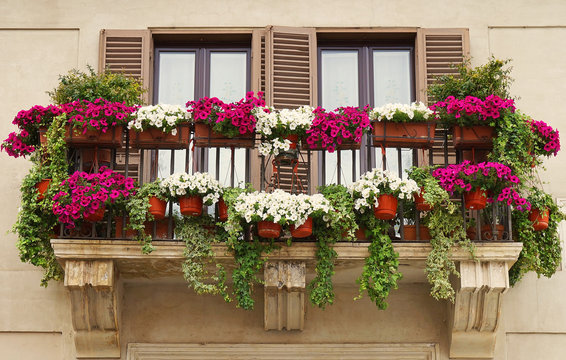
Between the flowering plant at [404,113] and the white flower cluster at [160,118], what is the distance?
1651 millimetres

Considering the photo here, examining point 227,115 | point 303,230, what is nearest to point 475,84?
point 303,230

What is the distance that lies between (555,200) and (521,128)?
4.58 feet

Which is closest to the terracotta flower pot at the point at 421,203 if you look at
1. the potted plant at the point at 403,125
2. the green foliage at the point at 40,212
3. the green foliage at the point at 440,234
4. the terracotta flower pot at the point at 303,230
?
the green foliage at the point at 440,234

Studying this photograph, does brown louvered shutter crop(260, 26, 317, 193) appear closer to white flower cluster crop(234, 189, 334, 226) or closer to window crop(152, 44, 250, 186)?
window crop(152, 44, 250, 186)

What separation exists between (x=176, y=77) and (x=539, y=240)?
392 cm

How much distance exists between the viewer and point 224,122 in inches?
385

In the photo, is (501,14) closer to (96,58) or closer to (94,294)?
(96,58)

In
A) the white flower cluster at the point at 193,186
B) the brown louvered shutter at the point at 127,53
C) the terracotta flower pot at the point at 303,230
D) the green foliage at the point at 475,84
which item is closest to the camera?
the terracotta flower pot at the point at 303,230

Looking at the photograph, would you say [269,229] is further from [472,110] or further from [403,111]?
[472,110]

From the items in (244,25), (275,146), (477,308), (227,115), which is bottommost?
(477,308)

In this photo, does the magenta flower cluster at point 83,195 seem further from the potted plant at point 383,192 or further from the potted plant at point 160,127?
the potted plant at point 383,192

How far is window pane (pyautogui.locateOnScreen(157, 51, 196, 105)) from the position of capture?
38.1ft

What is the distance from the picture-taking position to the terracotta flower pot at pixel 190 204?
9.64 m

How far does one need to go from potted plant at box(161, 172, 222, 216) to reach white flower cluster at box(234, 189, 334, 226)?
0.89ft
